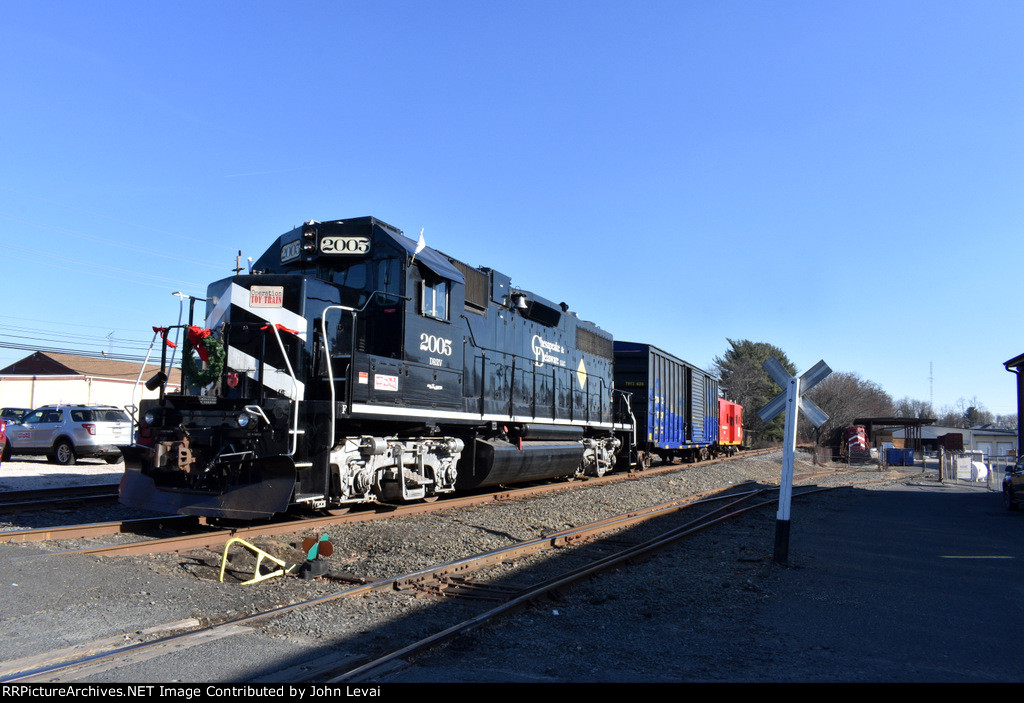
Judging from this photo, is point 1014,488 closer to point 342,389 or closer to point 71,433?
point 342,389

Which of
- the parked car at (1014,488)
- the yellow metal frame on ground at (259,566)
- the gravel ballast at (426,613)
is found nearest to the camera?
the gravel ballast at (426,613)

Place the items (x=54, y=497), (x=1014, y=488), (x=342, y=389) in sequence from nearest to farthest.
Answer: (x=342, y=389) < (x=54, y=497) < (x=1014, y=488)

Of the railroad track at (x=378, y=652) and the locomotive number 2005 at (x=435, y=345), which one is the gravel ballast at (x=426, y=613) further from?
the locomotive number 2005 at (x=435, y=345)

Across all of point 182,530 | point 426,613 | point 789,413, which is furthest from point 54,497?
point 789,413

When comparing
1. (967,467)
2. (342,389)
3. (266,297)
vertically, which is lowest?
(967,467)

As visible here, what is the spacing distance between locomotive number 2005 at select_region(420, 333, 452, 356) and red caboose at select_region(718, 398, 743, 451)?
20.1 meters

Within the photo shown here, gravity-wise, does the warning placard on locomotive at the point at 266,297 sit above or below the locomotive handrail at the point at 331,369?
above

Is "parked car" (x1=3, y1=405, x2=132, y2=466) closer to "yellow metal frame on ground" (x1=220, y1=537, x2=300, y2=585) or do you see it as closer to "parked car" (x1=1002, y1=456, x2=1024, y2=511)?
"yellow metal frame on ground" (x1=220, y1=537, x2=300, y2=585)

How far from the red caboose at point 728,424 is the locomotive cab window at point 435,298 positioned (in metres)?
20.2

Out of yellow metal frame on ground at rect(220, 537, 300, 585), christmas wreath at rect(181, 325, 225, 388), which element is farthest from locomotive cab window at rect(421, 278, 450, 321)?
yellow metal frame on ground at rect(220, 537, 300, 585)

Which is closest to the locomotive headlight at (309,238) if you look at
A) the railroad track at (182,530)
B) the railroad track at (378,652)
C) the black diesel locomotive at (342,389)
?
the black diesel locomotive at (342,389)

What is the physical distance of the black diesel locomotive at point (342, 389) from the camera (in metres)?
7.09

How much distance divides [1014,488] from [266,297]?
1386cm

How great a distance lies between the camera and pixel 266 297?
7.73 metres
